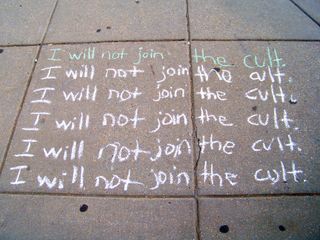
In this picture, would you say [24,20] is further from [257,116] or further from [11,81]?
[257,116]

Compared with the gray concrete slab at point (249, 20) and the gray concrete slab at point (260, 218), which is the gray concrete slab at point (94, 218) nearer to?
the gray concrete slab at point (260, 218)

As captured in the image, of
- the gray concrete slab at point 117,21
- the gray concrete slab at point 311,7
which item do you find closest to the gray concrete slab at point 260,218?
the gray concrete slab at point 117,21

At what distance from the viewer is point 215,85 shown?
3262mm

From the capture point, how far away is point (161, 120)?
10.1 ft

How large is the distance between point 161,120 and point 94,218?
3.21 feet

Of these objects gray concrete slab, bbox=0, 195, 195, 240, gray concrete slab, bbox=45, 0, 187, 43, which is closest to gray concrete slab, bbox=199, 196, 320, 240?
gray concrete slab, bbox=0, 195, 195, 240

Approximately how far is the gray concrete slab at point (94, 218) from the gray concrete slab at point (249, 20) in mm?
1867

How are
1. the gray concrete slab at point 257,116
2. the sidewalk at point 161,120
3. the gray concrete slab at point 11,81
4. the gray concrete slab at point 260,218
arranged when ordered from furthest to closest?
the gray concrete slab at point 11,81, the gray concrete slab at point 257,116, the sidewalk at point 161,120, the gray concrete slab at point 260,218

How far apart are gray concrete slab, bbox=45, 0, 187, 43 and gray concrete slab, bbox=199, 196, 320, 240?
1824 mm

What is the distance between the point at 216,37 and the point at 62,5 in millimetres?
1814

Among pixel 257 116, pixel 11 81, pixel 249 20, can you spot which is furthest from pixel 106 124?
pixel 249 20

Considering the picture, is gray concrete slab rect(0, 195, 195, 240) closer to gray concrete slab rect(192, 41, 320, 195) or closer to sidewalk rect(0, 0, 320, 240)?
sidewalk rect(0, 0, 320, 240)

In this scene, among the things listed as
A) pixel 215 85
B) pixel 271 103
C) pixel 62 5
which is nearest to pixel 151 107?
pixel 215 85

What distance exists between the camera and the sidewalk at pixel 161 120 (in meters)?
2.59
